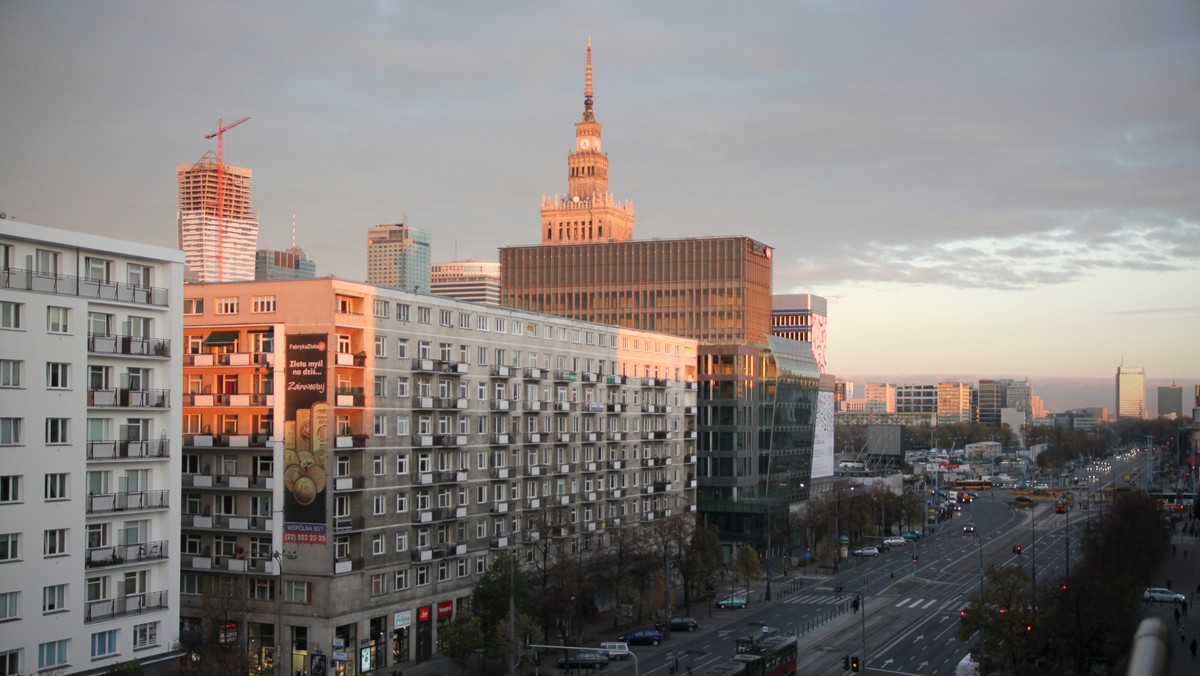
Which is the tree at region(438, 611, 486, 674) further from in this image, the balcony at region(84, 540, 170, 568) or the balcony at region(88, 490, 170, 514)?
the balcony at region(88, 490, 170, 514)

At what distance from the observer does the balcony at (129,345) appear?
60000 millimetres

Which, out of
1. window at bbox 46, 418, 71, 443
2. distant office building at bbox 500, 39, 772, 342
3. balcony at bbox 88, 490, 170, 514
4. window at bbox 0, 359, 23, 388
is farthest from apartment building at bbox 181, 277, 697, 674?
distant office building at bbox 500, 39, 772, 342

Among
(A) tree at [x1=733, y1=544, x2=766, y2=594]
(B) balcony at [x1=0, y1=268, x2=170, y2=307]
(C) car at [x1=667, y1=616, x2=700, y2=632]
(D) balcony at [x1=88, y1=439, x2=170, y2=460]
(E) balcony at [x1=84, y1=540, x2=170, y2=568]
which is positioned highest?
(B) balcony at [x1=0, y1=268, x2=170, y2=307]

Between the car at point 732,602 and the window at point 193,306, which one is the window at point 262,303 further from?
the car at point 732,602

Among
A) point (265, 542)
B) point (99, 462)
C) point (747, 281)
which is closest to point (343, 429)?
point (265, 542)

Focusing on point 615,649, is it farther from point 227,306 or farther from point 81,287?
point 81,287

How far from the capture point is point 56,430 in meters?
57.6

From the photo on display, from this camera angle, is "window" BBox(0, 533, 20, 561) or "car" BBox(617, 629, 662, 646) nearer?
"window" BBox(0, 533, 20, 561)

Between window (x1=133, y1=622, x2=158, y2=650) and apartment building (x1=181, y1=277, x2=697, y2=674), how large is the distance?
336 inches

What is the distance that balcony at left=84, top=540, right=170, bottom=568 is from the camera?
59.2 metres

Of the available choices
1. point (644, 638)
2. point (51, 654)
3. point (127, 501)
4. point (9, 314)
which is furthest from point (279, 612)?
point (644, 638)

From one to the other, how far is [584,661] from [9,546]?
44044 mm

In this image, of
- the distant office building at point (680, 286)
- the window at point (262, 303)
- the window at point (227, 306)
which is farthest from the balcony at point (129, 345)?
the distant office building at point (680, 286)

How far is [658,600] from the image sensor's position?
102000mm
